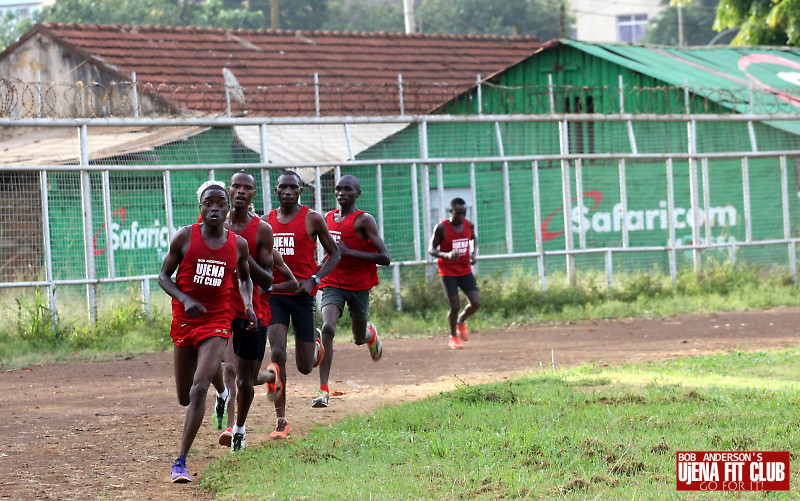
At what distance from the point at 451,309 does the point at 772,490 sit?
7.02 meters

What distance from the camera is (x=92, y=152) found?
14.0 meters

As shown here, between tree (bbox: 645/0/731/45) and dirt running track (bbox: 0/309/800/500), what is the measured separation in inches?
1439

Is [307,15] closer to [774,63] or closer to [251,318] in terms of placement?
[774,63]

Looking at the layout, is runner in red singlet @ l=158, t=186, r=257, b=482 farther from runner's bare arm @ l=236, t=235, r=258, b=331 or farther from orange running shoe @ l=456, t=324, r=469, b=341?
orange running shoe @ l=456, t=324, r=469, b=341

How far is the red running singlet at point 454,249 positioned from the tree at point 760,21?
14013 mm

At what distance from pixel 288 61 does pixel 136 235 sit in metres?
10.5

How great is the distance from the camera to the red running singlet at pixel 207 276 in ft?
19.9

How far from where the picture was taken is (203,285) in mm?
6090

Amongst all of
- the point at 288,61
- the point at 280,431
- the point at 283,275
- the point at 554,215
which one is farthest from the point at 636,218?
the point at 280,431

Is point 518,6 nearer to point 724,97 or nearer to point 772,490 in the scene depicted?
point 724,97

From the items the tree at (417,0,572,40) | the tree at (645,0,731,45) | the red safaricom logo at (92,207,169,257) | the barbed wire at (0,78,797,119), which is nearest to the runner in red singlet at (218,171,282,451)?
the red safaricom logo at (92,207,169,257)

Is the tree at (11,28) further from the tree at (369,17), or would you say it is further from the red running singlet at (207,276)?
the red running singlet at (207,276)

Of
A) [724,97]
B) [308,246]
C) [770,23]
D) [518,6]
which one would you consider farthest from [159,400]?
[518,6]

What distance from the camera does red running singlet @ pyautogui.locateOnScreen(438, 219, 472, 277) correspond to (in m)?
11.8
